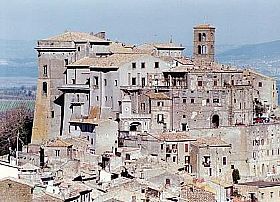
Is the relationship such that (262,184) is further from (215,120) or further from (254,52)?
(254,52)

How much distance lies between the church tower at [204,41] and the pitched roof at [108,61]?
7.31 metres

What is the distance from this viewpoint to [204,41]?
5134 cm

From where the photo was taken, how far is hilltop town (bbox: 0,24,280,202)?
37.7 meters

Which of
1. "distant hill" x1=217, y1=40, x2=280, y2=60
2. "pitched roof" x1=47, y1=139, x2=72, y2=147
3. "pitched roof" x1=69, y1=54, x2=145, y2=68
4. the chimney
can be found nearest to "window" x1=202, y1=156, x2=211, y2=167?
"pitched roof" x1=47, y1=139, x2=72, y2=147

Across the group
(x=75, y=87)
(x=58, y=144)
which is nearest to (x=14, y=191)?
(x=58, y=144)

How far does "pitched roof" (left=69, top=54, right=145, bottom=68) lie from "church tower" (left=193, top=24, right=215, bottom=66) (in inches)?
288

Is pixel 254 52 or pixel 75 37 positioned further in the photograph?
pixel 254 52

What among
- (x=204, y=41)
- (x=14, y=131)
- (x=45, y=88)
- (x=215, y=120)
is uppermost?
(x=204, y=41)

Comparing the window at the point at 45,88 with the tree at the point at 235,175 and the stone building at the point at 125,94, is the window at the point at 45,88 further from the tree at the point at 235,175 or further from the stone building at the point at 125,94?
the tree at the point at 235,175

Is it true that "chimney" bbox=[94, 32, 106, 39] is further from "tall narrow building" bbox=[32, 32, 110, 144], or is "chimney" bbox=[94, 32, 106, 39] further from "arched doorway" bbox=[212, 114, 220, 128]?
"arched doorway" bbox=[212, 114, 220, 128]

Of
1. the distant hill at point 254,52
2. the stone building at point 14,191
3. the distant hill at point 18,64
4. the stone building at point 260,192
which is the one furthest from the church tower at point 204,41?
the distant hill at point 18,64

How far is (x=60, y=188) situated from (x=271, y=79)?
82.0 ft

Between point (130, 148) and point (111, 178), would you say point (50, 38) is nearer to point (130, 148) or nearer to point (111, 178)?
point (130, 148)

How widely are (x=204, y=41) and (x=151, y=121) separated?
9859 millimetres
